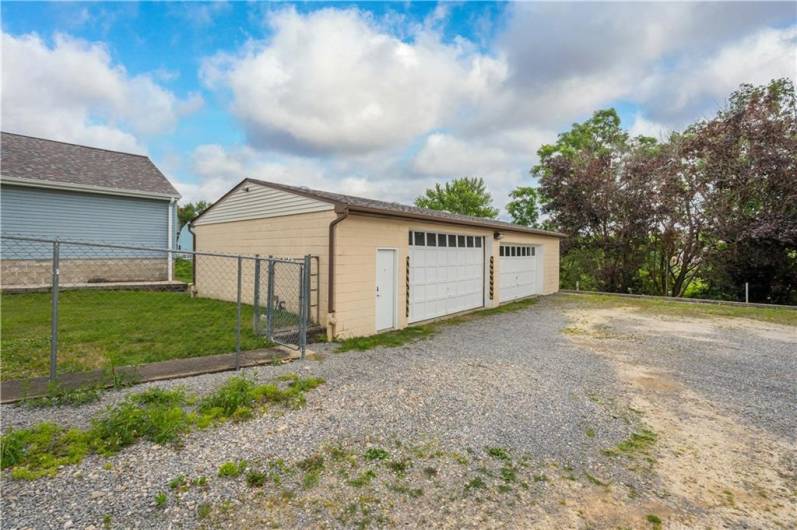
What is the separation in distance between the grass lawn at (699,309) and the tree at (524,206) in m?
10.5

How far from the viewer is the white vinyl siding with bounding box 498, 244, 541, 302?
12695 millimetres

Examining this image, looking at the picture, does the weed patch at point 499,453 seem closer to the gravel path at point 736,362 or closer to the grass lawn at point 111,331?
the gravel path at point 736,362

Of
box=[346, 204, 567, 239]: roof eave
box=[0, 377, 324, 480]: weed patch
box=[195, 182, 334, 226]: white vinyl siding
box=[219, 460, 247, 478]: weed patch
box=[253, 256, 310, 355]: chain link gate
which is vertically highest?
box=[195, 182, 334, 226]: white vinyl siding

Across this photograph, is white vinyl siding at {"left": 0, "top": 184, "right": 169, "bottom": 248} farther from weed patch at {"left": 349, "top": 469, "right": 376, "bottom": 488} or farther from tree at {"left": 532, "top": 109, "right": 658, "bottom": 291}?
tree at {"left": 532, "top": 109, "right": 658, "bottom": 291}

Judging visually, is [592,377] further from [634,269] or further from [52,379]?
[634,269]

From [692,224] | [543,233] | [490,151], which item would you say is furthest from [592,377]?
[490,151]

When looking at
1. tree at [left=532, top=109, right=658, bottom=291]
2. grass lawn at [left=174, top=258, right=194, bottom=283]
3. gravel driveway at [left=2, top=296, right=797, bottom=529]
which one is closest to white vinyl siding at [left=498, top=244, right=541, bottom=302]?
tree at [left=532, top=109, right=658, bottom=291]

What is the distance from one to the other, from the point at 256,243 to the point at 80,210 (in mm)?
7514

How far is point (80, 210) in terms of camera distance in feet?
39.9

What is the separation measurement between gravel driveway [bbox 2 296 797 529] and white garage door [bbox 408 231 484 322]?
3.01 m

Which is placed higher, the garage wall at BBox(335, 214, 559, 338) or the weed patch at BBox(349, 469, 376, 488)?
the garage wall at BBox(335, 214, 559, 338)

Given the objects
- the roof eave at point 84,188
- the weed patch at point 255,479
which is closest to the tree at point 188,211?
the roof eave at point 84,188

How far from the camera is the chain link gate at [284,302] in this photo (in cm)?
574

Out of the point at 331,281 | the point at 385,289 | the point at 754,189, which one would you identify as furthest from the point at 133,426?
the point at 754,189
